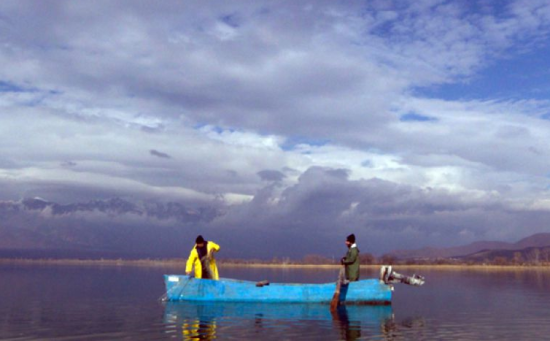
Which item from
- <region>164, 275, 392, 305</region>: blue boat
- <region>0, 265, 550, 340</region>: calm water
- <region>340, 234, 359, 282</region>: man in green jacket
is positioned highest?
<region>340, 234, 359, 282</region>: man in green jacket

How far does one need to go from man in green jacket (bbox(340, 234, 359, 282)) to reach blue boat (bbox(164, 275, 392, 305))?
0.38 m

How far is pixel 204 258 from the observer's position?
27.1 m

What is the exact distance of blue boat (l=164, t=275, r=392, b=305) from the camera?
87.4 feet

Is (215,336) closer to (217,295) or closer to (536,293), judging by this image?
(217,295)

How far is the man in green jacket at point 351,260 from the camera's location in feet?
85.9

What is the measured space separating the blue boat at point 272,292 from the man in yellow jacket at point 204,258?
0.52 m

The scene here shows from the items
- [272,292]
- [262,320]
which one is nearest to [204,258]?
[272,292]

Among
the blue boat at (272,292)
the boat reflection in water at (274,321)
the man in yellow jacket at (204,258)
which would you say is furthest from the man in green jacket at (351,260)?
the man in yellow jacket at (204,258)

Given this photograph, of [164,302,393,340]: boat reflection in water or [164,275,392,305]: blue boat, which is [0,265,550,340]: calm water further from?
[164,275,392,305]: blue boat

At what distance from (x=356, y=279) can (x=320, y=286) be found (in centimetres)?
173

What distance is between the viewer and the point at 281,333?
717 inches

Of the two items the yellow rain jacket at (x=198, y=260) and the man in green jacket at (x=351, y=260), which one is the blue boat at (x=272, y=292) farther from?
the yellow rain jacket at (x=198, y=260)

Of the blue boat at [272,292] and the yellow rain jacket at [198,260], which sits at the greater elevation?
the yellow rain jacket at [198,260]

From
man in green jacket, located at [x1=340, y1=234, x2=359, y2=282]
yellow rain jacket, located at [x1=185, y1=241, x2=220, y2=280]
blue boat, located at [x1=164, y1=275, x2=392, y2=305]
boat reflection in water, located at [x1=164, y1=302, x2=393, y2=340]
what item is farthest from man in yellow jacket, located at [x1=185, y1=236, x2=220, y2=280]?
man in green jacket, located at [x1=340, y1=234, x2=359, y2=282]
